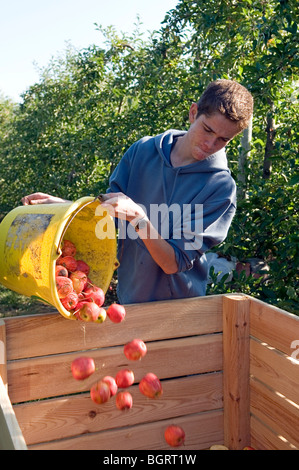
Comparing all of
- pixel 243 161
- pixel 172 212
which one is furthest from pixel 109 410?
pixel 243 161

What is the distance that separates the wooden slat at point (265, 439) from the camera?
1.69 meters

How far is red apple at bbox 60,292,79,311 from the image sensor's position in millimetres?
1549

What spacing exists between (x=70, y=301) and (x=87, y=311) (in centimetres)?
6

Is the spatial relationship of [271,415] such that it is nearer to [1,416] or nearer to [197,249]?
[197,249]

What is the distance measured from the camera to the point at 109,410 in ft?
5.81

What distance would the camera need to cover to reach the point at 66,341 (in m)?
1.69

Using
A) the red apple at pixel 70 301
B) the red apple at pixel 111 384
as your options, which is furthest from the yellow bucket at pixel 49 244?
the red apple at pixel 111 384

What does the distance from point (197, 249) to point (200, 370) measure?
48cm

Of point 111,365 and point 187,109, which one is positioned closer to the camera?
point 111,365

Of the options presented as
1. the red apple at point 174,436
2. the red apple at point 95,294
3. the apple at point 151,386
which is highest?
the red apple at point 95,294

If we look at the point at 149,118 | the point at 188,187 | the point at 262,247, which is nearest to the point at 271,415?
the point at 188,187

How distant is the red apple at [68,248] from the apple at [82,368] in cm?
35

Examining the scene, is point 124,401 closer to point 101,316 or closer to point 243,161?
point 101,316

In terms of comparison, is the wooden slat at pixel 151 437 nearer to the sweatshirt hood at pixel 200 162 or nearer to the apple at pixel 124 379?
the apple at pixel 124 379
